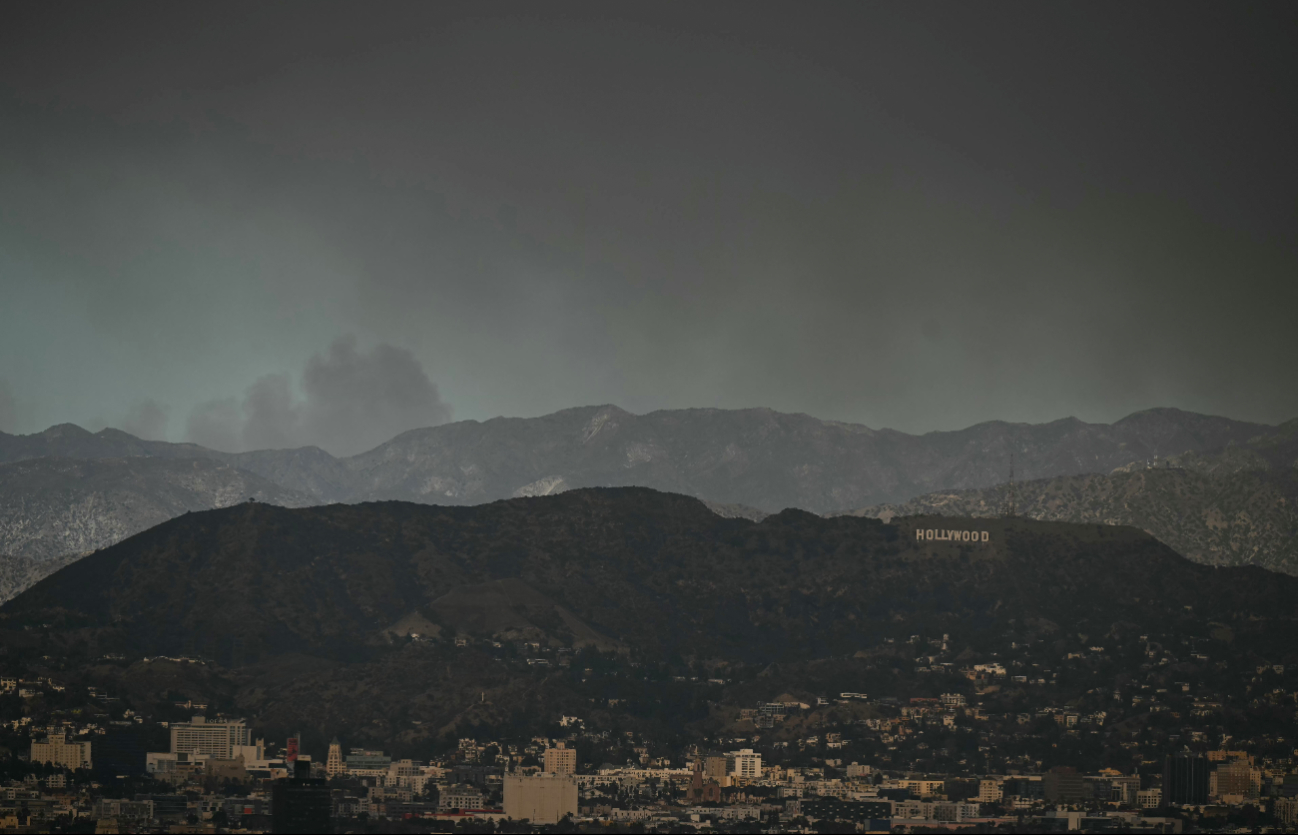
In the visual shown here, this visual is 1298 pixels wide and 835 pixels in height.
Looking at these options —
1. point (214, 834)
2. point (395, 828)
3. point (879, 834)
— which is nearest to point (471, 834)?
point (395, 828)

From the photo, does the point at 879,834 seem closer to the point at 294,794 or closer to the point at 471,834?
the point at 471,834

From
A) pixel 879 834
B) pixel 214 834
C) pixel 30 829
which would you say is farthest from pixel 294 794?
pixel 879 834

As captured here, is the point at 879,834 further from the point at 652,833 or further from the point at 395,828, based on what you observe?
the point at 395,828

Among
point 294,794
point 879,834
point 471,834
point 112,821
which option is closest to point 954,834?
point 879,834

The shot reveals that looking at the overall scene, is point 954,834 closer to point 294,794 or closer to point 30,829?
point 294,794
